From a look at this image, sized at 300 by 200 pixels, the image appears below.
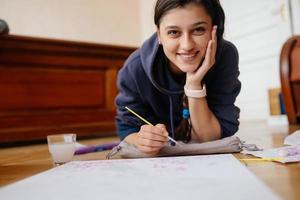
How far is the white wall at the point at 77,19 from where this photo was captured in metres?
2.92

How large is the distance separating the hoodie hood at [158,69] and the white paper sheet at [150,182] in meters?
0.28

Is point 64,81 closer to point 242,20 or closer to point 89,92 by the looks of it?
point 89,92

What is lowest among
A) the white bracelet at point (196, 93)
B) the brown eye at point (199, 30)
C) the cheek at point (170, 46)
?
the white bracelet at point (196, 93)

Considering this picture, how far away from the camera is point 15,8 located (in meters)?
2.89

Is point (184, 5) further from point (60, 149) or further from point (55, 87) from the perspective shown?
point (55, 87)

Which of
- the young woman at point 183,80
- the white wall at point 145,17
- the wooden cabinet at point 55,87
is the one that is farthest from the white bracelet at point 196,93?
the white wall at point 145,17

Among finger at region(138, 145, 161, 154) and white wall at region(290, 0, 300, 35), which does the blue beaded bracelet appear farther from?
white wall at region(290, 0, 300, 35)

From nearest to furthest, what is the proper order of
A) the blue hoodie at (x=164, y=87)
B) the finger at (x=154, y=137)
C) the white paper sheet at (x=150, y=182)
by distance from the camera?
the white paper sheet at (x=150, y=182)
the finger at (x=154, y=137)
the blue hoodie at (x=164, y=87)

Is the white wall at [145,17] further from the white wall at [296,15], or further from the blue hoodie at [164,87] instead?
the blue hoodie at [164,87]

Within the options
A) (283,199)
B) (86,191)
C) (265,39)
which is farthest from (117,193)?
(265,39)

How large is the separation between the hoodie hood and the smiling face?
0.09 meters

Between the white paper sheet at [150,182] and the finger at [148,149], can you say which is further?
the finger at [148,149]

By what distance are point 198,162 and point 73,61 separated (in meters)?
1.50

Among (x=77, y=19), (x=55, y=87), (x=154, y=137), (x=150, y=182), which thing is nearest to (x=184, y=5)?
(x=154, y=137)
